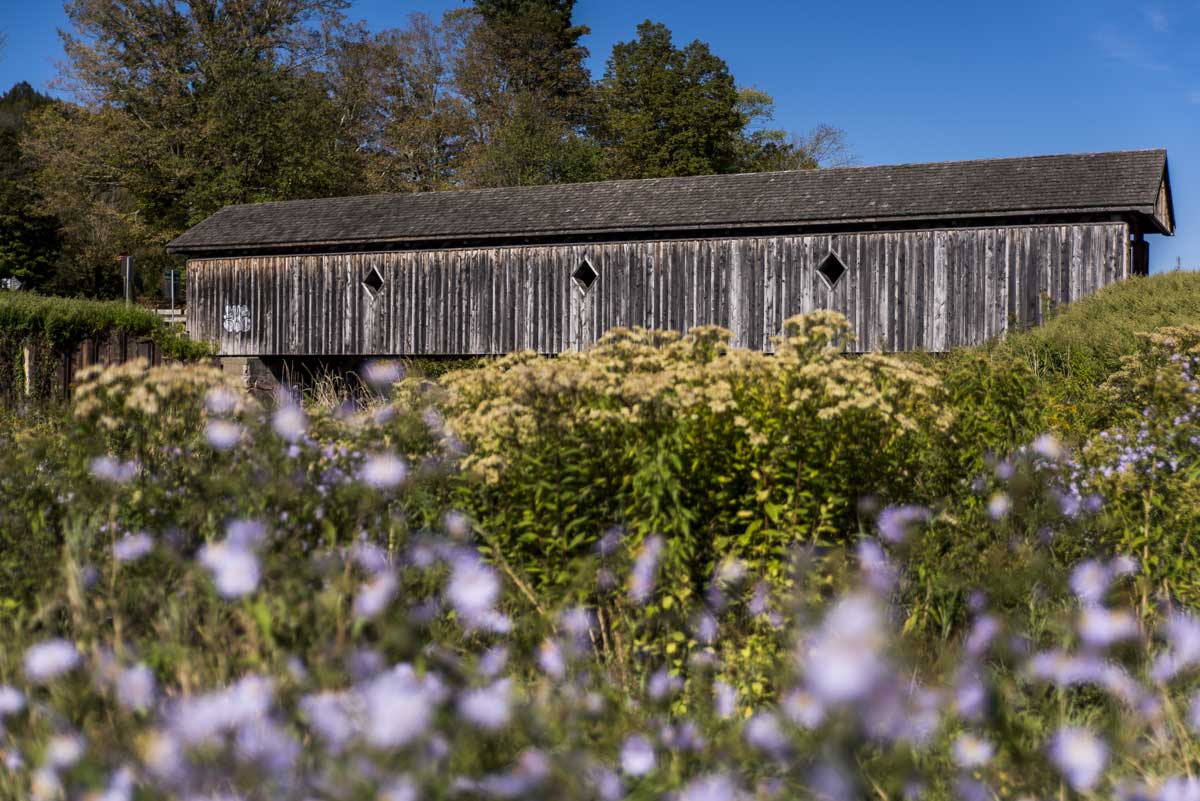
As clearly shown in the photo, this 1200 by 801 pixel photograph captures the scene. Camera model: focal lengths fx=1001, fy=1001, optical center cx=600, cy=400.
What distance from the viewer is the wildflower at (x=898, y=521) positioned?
319cm

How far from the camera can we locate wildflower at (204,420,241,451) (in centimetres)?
271

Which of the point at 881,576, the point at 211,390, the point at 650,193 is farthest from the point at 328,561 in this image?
the point at 650,193

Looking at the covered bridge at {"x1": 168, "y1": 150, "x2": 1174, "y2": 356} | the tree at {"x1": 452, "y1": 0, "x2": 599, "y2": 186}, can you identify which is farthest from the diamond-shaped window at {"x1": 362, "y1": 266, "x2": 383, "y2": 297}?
the tree at {"x1": 452, "y1": 0, "x2": 599, "y2": 186}

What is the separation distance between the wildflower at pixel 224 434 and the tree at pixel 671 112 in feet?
88.8

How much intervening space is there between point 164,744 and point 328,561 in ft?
1.99

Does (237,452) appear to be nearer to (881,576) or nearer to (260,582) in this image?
(260,582)

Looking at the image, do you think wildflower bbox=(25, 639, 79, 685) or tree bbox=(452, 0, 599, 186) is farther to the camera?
tree bbox=(452, 0, 599, 186)

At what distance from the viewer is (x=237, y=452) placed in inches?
117

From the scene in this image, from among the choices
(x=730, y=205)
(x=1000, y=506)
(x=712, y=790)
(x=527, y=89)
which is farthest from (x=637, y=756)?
(x=527, y=89)

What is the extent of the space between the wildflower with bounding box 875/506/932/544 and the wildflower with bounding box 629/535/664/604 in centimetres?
75

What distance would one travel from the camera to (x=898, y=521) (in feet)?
10.6

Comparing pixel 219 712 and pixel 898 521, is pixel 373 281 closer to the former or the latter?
pixel 898 521

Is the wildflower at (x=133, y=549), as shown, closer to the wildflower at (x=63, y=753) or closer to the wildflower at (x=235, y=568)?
the wildflower at (x=235, y=568)

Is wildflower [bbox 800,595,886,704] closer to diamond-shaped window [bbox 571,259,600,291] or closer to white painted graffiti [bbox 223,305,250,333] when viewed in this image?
diamond-shaped window [bbox 571,259,600,291]
